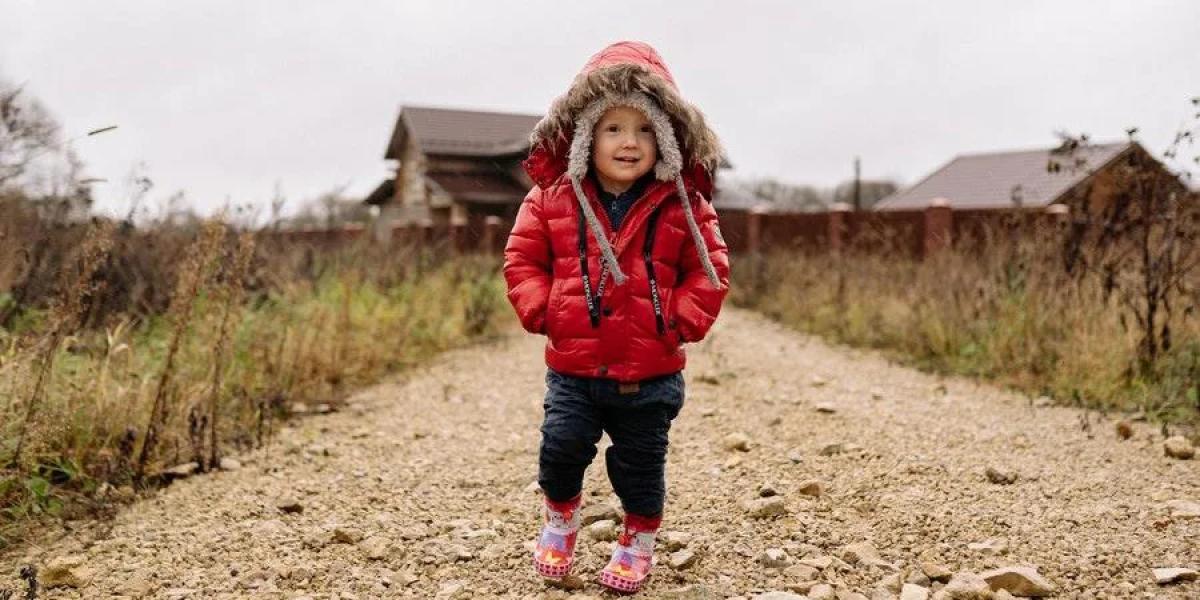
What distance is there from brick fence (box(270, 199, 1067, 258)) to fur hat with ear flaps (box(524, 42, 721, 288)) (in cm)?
761

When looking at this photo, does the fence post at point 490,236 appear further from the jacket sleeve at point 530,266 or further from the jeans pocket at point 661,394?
the jeans pocket at point 661,394

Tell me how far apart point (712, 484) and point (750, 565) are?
751 mm

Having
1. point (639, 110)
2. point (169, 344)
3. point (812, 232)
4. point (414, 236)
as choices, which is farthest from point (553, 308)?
point (812, 232)

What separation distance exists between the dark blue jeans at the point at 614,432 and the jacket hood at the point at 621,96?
1.97 ft

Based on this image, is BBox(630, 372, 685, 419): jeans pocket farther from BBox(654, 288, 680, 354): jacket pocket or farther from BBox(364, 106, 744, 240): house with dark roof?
BBox(364, 106, 744, 240): house with dark roof

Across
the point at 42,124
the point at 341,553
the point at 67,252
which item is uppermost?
the point at 42,124

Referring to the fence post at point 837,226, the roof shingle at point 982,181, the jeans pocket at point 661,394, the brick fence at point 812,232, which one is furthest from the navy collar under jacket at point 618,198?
the roof shingle at point 982,181

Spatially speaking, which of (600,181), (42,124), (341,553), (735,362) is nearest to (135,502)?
(341,553)

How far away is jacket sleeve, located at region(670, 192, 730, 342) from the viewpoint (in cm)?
245

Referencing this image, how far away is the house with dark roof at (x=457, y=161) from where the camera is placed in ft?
74.8

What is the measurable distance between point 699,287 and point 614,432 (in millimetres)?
459

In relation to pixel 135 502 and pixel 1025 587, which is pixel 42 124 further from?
pixel 1025 587

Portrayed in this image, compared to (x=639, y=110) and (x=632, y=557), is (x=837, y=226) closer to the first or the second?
(x=639, y=110)

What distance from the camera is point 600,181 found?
2650mm
